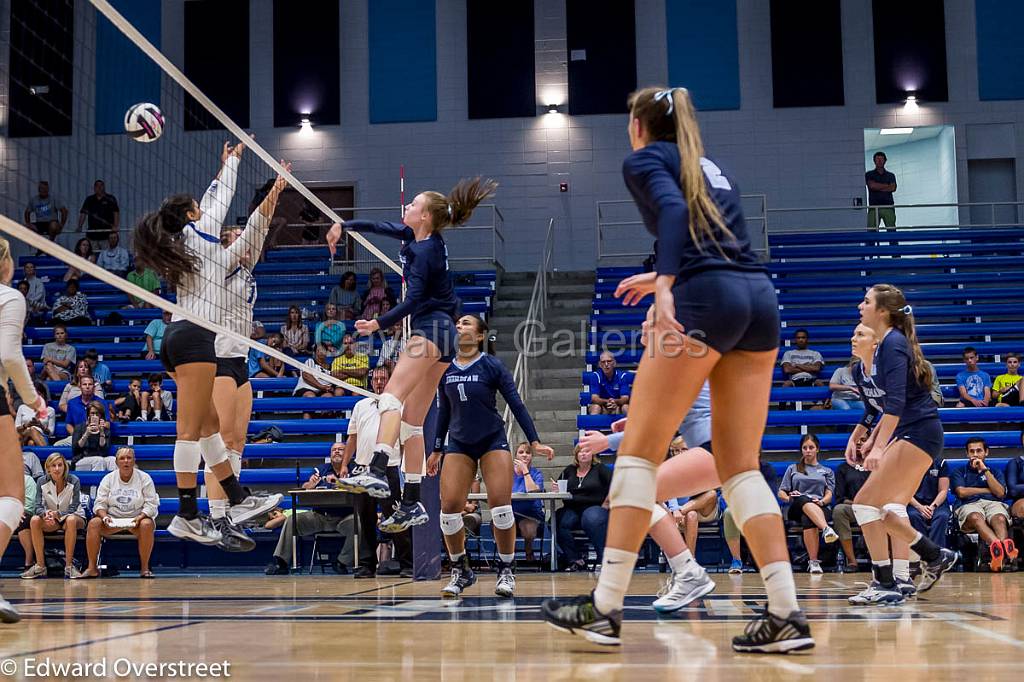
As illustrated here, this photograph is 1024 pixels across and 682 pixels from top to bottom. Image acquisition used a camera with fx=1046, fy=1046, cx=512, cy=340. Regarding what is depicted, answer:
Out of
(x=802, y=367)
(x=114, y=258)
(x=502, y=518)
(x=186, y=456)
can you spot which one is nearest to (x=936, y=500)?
(x=802, y=367)

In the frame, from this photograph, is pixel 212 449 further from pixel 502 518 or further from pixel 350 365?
pixel 350 365

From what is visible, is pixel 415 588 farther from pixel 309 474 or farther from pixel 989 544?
pixel 989 544

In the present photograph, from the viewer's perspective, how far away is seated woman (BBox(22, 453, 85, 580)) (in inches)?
465

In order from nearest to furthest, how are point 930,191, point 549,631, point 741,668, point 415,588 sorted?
point 741,668 < point 549,631 < point 415,588 < point 930,191

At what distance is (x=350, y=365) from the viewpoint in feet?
45.2

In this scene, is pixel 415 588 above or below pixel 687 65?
below

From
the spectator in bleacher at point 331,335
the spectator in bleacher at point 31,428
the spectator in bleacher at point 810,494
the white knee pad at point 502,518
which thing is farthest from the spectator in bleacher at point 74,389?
the spectator in bleacher at point 810,494

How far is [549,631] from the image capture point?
477 centimetres

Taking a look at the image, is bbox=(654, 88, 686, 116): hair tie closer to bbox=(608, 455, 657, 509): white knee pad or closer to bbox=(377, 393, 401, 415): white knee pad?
Answer: bbox=(608, 455, 657, 509): white knee pad

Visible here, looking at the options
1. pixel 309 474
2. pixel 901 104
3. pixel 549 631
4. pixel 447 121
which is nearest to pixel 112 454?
pixel 309 474

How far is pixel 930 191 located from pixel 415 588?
1787 cm

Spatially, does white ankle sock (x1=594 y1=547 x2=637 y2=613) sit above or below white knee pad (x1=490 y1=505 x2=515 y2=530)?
above

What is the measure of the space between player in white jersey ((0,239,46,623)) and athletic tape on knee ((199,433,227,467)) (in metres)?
1.08

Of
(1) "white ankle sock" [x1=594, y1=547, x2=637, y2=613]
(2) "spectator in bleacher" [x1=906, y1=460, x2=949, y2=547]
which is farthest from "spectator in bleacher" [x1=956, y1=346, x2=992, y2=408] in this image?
(1) "white ankle sock" [x1=594, y1=547, x2=637, y2=613]
